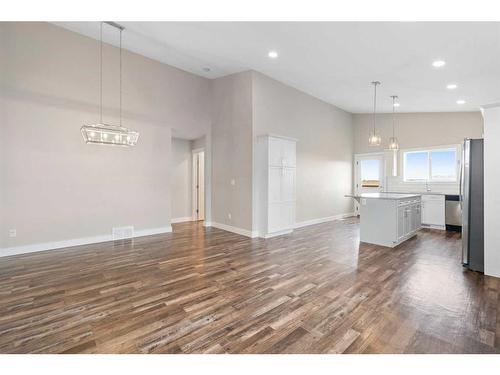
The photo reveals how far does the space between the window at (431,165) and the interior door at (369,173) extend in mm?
765

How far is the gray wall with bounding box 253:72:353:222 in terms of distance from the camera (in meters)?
6.00

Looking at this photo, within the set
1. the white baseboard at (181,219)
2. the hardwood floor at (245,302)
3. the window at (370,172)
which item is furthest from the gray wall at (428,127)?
the white baseboard at (181,219)

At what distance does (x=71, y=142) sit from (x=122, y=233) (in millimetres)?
2072

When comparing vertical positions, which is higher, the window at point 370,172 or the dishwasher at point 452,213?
the window at point 370,172

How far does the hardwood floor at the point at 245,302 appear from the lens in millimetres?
1927

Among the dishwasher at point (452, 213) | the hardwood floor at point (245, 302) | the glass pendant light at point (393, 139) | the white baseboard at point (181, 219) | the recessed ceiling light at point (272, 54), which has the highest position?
the recessed ceiling light at point (272, 54)

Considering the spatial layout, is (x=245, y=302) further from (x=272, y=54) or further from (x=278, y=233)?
(x=272, y=54)

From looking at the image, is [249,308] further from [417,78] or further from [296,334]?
[417,78]

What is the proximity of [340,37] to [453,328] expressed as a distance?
13.1 feet

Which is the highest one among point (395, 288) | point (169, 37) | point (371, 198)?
point (169, 37)

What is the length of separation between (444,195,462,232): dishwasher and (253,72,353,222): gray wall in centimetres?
290

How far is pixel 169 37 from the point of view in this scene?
4.53 meters

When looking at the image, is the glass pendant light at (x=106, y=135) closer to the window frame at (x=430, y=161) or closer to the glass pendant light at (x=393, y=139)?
the glass pendant light at (x=393, y=139)

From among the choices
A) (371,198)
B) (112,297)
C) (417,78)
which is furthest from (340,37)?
(112,297)
